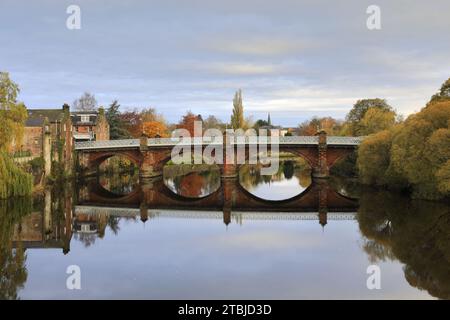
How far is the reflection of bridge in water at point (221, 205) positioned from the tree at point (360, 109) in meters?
15.3

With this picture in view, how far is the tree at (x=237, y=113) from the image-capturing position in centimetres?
9144

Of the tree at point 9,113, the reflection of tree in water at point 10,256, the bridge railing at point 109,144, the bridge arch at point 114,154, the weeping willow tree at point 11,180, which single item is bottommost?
the reflection of tree in water at point 10,256

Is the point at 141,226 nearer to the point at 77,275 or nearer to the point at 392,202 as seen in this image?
the point at 77,275

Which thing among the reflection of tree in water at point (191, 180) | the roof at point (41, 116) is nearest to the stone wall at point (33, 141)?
the roof at point (41, 116)

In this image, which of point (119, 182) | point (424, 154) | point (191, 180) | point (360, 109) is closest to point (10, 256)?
point (424, 154)

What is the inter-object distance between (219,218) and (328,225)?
752cm

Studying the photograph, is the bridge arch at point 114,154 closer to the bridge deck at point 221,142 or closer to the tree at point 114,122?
the bridge deck at point 221,142

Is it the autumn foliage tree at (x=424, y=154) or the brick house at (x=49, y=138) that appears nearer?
the autumn foliage tree at (x=424, y=154)

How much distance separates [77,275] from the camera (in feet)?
55.7

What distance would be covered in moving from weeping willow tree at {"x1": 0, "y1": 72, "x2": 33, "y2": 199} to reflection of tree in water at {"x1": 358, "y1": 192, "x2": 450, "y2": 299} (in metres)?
25.8

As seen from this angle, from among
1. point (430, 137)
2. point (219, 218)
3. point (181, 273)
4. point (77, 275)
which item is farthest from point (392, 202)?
point (77, 275)

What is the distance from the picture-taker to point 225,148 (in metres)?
50.0
